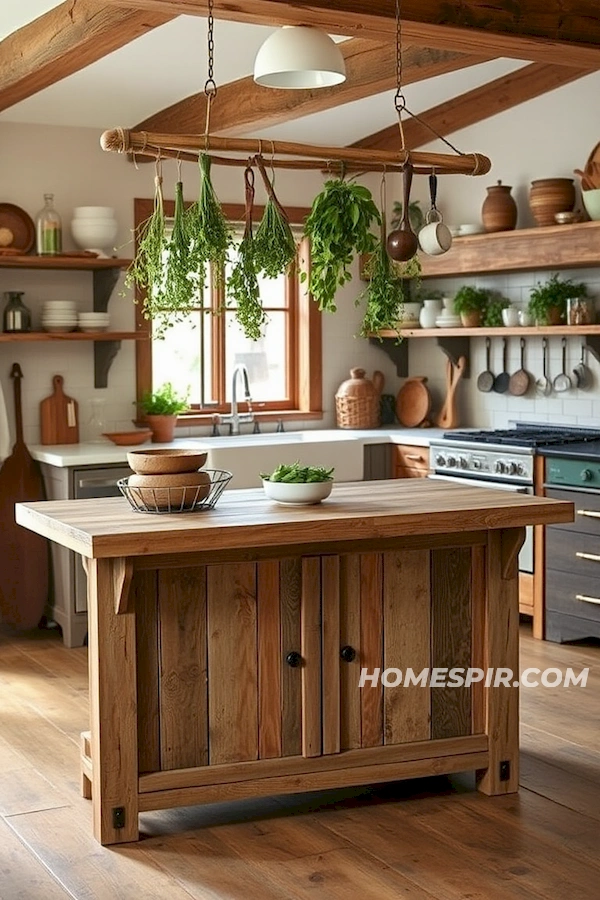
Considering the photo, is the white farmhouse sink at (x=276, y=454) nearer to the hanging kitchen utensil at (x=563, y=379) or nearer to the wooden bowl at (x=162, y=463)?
the hanging kitchen utensil at (x=563, y=379)

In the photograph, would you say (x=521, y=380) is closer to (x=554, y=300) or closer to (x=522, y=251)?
(x=554, y=300)

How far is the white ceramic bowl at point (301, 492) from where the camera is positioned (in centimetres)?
423

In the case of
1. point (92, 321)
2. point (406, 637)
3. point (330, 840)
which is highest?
point (92, 321)

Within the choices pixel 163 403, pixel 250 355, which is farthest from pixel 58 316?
pixel 250 355

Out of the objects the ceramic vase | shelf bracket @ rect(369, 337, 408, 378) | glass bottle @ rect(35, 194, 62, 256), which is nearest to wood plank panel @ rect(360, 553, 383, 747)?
glass bottle @ rect(35, 194, 62, 256)

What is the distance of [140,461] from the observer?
4.16 m

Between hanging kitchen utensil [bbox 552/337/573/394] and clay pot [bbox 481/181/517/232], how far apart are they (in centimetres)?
72

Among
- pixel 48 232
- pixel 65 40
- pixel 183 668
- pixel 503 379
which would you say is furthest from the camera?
pixel 503 379

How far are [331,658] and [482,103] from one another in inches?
168

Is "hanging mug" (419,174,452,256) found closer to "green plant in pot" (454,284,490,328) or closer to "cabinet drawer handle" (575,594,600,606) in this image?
"cabinet drawer handle" (575,594,600,606)

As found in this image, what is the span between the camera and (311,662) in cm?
413

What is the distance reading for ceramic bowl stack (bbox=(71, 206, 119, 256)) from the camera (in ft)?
23.0

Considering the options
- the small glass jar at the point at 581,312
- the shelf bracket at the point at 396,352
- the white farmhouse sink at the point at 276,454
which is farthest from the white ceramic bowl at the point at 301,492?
the shelf bracket at the point at 396,352

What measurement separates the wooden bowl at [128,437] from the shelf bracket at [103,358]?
37 centimetres
